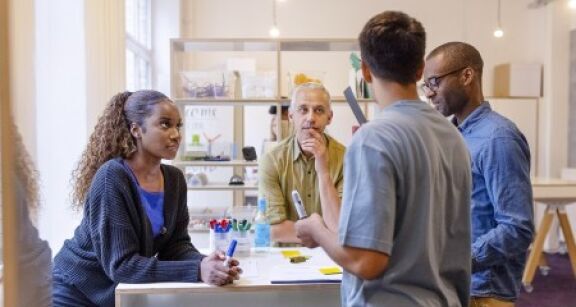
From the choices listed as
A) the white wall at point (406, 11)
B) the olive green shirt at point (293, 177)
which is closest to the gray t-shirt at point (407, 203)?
the olive green shirt at point (293, 177)

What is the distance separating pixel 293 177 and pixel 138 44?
3345mm

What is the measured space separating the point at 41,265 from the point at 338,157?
1.29 meters

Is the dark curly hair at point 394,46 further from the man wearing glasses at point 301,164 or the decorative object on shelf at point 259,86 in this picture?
the decorative object on shelf at point 259,86

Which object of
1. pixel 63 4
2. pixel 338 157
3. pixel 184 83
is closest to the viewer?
pixel 338 157

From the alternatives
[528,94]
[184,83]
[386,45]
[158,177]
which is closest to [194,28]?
[184,83]

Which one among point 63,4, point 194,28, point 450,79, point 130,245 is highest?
point 194,28

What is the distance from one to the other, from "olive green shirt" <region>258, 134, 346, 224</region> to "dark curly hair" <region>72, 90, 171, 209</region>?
24.5 inches

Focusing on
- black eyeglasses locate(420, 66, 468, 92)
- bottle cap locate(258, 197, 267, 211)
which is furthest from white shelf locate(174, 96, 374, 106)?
black eyeglasses locate(420, 66, 468, 92)

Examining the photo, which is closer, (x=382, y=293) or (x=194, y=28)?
(x=382, y=293)

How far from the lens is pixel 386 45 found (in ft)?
3.31

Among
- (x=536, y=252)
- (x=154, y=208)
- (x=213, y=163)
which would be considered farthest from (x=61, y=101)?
(x=536, y=252)

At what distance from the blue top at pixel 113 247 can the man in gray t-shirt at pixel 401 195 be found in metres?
0.66

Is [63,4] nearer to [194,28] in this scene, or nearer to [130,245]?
[130,245]

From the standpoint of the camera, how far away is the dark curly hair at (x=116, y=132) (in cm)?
171
